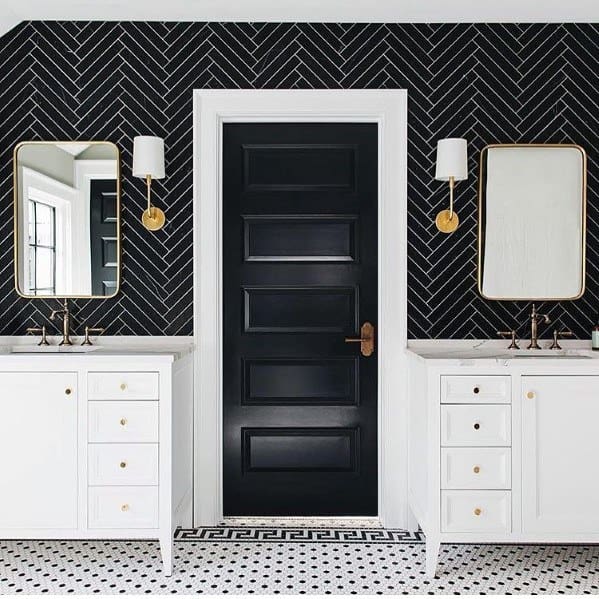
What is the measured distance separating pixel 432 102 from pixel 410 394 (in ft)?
4.55

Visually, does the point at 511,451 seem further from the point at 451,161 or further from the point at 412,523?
the point at 451,161

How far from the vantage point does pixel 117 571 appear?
2900 mm

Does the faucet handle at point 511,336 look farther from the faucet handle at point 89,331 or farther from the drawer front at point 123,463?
the faucet handle at point 89,331

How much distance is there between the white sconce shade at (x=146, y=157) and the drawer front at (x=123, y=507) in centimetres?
139

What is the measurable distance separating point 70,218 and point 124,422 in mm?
1063

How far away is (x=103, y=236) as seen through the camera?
337cm

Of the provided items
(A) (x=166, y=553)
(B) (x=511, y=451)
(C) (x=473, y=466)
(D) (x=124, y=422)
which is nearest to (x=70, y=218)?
(D) (x=124, y=422)

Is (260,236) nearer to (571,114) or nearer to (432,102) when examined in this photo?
(432,102)

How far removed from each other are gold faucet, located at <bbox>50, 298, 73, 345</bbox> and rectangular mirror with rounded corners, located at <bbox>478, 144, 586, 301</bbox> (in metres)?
1.95

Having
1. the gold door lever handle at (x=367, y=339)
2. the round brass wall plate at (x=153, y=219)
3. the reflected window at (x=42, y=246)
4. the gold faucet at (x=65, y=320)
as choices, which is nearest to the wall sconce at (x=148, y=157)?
the round brass wall plate at (x=153, y=219)

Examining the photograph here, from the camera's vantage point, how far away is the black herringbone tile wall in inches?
132

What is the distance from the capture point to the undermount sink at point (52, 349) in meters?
3.22

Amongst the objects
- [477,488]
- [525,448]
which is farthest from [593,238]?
[477,488]

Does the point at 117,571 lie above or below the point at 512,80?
below
